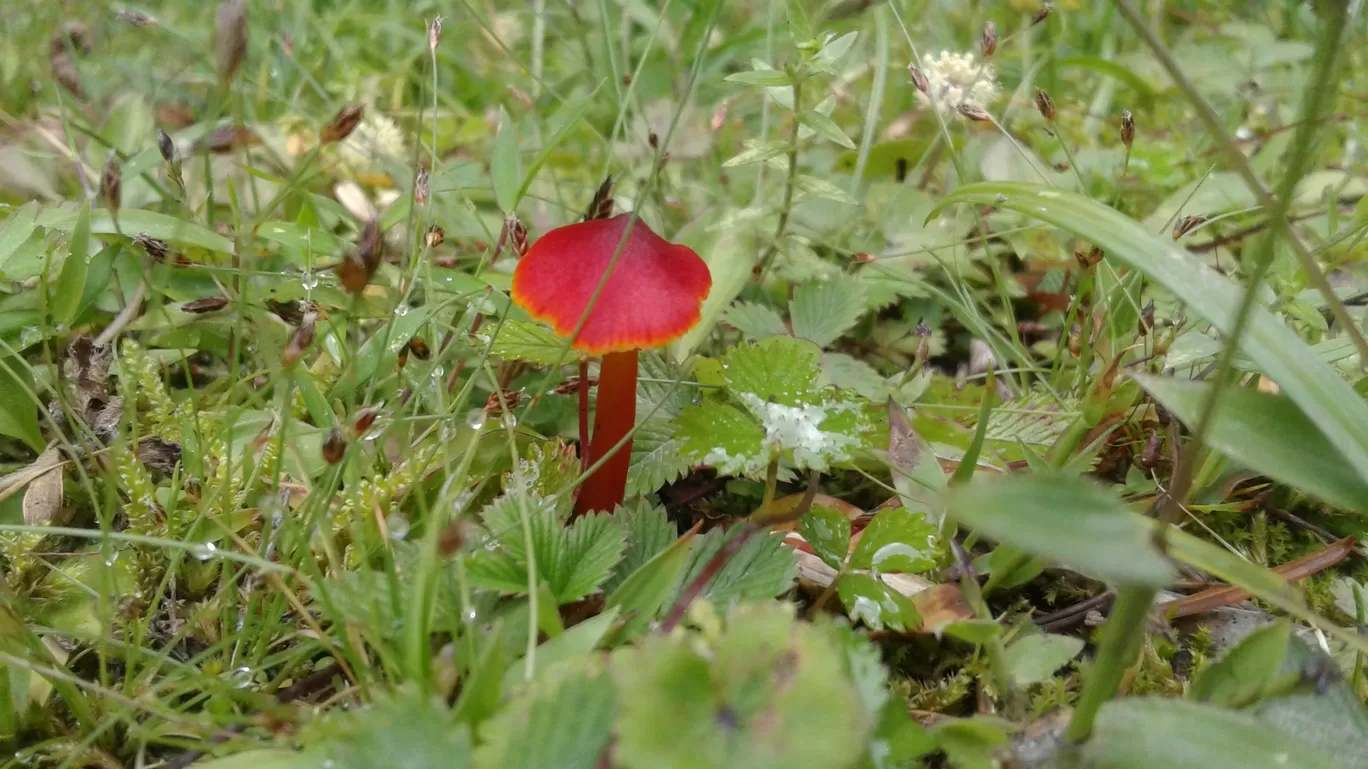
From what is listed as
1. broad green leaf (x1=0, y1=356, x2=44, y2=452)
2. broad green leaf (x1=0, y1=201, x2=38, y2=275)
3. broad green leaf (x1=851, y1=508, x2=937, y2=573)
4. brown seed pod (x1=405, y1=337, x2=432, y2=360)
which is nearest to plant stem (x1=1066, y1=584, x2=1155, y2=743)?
broad green leaf (x1=851, y1=508, x2=937, y2=573)

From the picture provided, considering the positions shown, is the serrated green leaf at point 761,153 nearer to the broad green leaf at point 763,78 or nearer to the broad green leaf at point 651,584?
the broad green leaf at point 763,78

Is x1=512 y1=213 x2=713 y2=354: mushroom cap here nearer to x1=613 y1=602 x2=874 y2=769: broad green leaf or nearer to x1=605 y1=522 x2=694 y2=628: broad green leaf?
x1=605 y1=522 x2=694 y2=628: broad green leaf

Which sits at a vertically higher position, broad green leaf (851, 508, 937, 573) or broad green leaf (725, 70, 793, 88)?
broad green leaf (725, 70, 793, 88)

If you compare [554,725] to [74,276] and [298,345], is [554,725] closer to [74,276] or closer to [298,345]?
[298,345]

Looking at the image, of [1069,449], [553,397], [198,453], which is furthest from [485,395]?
[1069,449]

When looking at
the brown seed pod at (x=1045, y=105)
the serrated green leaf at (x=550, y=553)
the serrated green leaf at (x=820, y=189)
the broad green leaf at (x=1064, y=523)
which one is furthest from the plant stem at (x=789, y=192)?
the broad green leaf at (x=1064, y=523)

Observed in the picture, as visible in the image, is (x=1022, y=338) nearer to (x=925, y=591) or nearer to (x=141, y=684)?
(x=925, y=591)

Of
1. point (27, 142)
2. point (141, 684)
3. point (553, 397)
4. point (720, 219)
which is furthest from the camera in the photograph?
point (27, 142)
